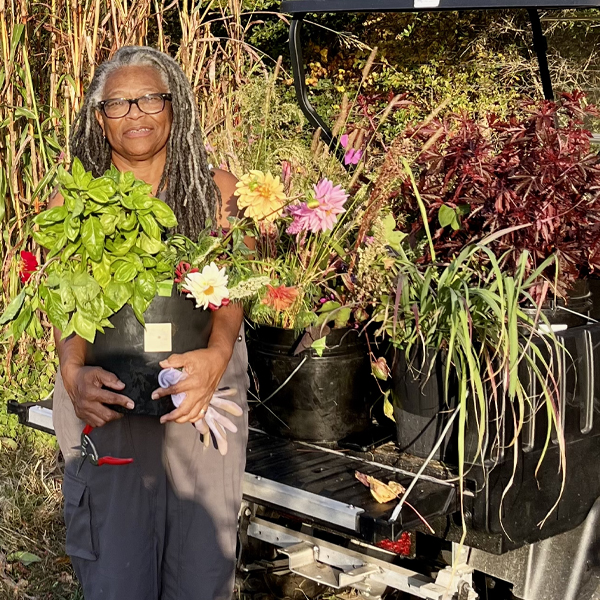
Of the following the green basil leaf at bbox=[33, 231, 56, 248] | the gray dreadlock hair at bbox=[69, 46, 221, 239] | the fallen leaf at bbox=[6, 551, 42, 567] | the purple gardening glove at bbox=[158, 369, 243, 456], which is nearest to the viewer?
the green basil leaf at bbox=[33, 231, 56, 248]

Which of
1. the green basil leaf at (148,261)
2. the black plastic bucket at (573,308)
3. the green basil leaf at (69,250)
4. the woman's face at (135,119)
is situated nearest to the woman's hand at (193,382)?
the green basil leaf at (148,261)

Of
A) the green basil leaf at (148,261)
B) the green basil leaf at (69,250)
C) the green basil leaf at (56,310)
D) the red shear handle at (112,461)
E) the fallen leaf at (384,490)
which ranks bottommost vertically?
the fallen leaf at (384,490)

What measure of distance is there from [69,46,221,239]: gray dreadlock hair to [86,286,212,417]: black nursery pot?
300 millimetres

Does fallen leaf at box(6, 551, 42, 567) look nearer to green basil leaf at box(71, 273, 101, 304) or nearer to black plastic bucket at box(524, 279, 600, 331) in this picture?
green basil leaf at box(71, 273, 101, 304)

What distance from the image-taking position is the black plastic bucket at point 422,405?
2490 millimetres

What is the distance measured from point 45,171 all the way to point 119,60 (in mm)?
2050

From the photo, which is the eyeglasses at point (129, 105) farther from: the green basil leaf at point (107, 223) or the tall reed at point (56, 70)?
the tall reed at point (56, 70)

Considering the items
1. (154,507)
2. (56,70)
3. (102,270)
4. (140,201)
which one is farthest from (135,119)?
(56,70)

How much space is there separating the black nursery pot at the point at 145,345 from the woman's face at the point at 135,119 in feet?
1.47

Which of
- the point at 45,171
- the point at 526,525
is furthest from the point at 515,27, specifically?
the point at 526,525

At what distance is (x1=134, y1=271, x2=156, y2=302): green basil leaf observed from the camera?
2297mm

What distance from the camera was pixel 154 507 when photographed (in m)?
2.50

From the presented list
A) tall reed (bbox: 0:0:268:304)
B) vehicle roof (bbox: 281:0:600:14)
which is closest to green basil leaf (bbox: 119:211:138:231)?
vehicle roof (bbox: 281:0:600:14)

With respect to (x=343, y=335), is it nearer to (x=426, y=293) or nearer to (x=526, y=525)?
(x=426, y=293)
